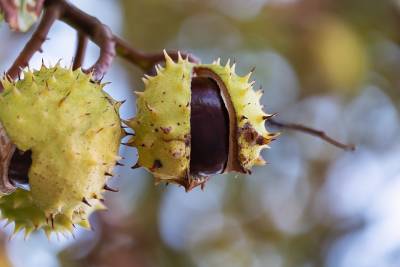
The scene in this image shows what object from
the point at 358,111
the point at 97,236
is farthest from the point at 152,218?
the point at 358,111

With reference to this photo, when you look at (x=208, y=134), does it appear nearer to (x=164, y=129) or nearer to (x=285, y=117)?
(x=164, y=129)

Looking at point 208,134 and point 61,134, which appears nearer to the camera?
point 61,134

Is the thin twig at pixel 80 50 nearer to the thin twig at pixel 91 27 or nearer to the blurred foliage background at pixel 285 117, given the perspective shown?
the thin twig at pixel 91 27

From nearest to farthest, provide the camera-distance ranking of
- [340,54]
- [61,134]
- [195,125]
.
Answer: [61,134]
[195,125]
[340,54]

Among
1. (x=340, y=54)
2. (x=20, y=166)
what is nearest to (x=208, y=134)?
(x=20, y=166)

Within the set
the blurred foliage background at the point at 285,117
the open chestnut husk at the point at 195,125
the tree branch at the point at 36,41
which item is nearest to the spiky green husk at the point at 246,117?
the open chestnut husk at the point at 195,125

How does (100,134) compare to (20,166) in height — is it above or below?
above

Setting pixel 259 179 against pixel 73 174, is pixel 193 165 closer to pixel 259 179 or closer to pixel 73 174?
pixel 73 174
